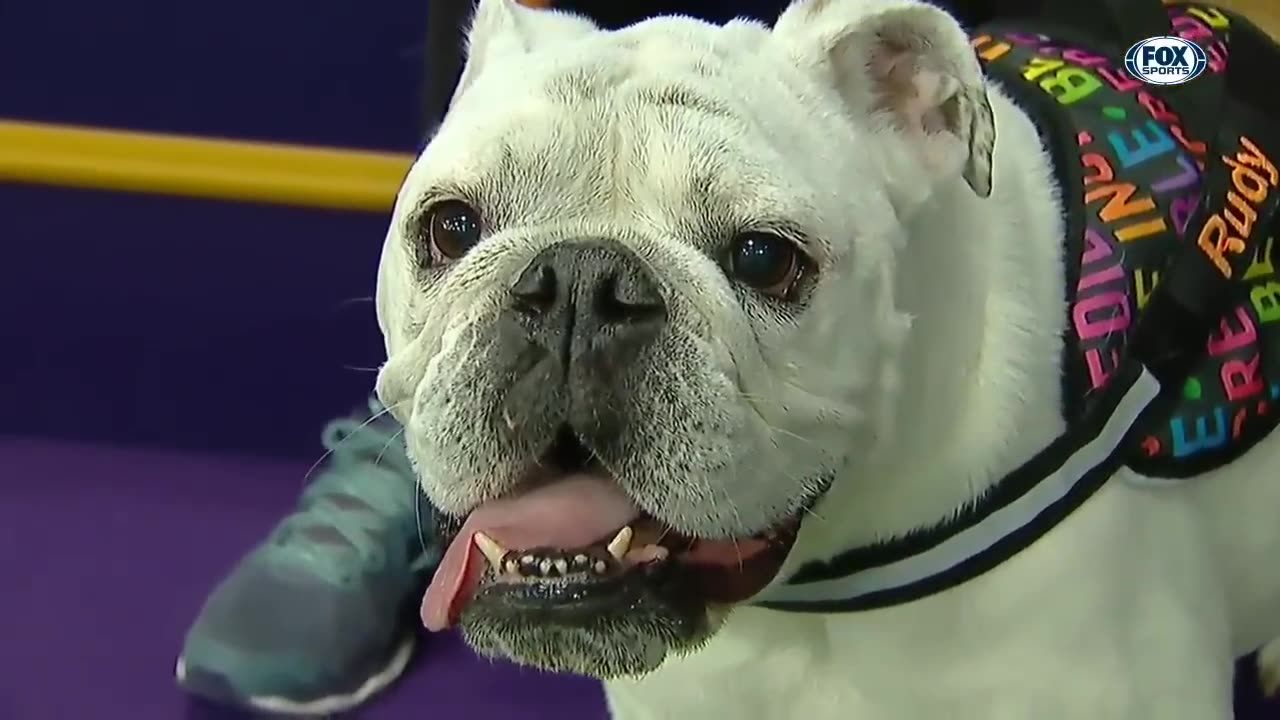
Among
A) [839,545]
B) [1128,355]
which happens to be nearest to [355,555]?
[839,545]

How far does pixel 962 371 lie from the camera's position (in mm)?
857

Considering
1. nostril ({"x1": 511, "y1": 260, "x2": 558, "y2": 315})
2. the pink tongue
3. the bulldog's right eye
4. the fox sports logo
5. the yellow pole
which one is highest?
nostril ({"x1": 511, "y1": 260, "x2": 558, "y2": 315})

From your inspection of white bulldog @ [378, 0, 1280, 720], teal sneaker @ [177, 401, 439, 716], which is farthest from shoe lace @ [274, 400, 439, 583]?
white bulldog @ [378, 0, 1280, 720]

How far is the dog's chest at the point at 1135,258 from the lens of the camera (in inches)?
35.4

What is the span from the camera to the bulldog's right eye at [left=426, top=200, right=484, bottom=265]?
800mm

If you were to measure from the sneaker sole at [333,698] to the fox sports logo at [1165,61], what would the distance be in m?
0.80

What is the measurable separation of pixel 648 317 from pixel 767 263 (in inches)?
2.8

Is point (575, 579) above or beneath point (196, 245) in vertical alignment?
above

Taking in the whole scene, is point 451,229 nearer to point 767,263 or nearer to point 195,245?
point 767,263

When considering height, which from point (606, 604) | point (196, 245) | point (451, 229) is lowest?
point (196, 245)

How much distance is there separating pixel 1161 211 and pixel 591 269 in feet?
1.26

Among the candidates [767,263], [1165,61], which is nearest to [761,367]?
[767,263]

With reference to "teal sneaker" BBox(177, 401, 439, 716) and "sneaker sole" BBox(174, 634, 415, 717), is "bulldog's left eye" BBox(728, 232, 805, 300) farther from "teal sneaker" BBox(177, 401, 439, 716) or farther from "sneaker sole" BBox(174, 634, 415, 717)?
"sneaker sole" BBox(174, 634, 415, 717)

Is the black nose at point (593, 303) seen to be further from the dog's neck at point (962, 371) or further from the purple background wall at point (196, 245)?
the purple background wall at point (196, 245)
